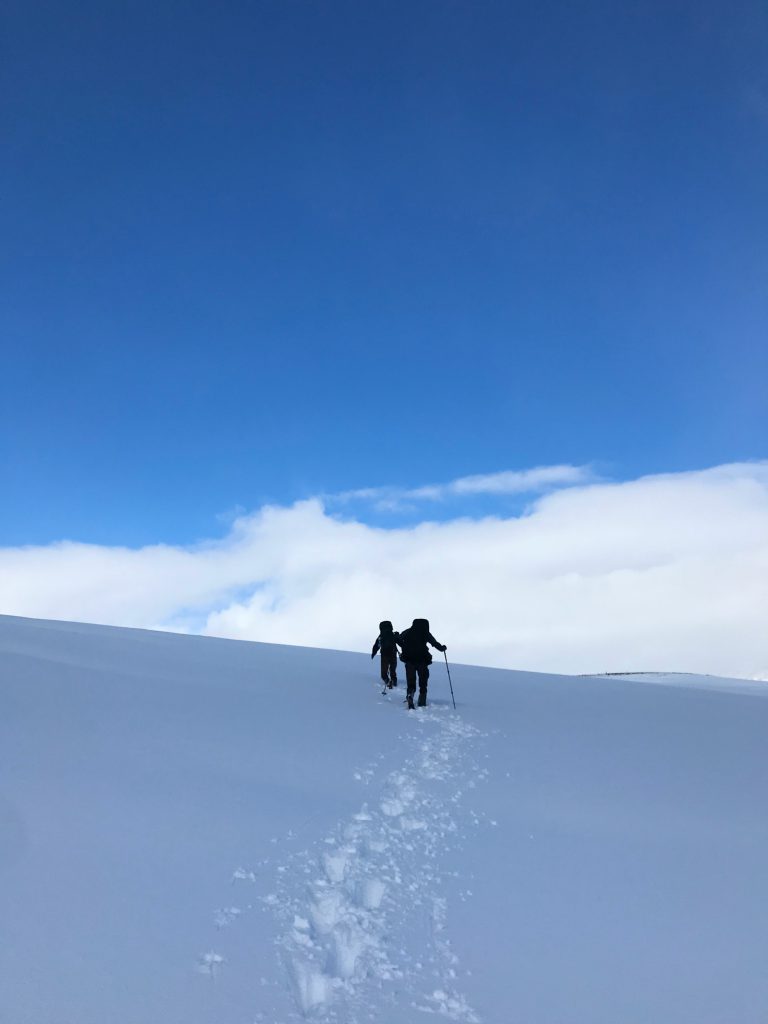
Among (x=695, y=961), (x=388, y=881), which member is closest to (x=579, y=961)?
(x=695, y=961)

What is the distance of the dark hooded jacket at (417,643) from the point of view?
12945 mm

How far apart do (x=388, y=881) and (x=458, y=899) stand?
61 centimetres

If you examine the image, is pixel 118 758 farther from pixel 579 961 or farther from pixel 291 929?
pixel 579 961

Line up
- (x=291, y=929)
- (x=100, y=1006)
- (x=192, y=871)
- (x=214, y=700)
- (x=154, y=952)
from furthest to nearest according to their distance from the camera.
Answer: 1. (x=214, y=700)
2. (x=192, y=871)
3. (x=291, y=929)
4. (x=154, y=952)
5. (x=100, y=1006)

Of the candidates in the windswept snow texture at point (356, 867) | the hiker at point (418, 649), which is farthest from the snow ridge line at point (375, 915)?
the hiker at point (418, 649)

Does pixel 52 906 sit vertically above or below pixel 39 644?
below

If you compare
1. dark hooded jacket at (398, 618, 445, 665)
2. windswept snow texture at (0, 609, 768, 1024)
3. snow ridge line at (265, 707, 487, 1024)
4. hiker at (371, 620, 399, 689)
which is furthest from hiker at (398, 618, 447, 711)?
snow ridge line at (265, 707, 487, 1024)

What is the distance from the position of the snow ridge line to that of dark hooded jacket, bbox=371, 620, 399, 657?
6108 mm

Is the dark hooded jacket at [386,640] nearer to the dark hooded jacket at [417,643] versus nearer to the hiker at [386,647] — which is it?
the hiker at [386,647]

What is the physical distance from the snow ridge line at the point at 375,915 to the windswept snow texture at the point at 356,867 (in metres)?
0.02

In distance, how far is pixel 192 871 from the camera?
5613 mm

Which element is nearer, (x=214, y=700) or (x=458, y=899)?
(x=458, y=899)

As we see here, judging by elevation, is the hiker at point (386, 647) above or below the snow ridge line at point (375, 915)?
above

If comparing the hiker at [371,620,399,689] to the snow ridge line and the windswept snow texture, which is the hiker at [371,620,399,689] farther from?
the snow ridge line
